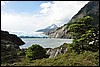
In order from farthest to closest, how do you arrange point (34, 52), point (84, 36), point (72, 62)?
point (34, 52)
point (84, 36)
point (72, 62)

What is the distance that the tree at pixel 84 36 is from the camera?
3256cm

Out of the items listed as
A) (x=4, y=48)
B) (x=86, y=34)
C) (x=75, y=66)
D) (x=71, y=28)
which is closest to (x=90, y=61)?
(x=75, y=66)

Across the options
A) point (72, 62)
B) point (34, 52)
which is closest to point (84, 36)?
point (72, 62)

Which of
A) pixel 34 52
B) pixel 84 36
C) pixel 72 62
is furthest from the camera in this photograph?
pixel 34 52

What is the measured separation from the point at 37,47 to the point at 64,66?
1881 centimetres

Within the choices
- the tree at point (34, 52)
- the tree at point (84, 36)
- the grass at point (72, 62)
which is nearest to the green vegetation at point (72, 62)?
the grass at point (72, 62)

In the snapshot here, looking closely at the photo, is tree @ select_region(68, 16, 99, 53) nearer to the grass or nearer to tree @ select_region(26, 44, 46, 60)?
the grass

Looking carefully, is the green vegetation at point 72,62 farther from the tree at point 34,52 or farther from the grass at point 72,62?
the tree at point 34,52

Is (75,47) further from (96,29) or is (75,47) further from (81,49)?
(96,29)

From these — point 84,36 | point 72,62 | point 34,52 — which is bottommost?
point 34,52

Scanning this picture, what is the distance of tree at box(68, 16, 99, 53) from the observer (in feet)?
107

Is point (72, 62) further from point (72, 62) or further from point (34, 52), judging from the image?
point (34, 52)

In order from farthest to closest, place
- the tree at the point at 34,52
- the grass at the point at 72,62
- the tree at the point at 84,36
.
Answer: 1. the tree at the point at 34,52
2. the tree at the point at 84,36
3. the grass at the point at 72,62

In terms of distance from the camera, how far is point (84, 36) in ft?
106
